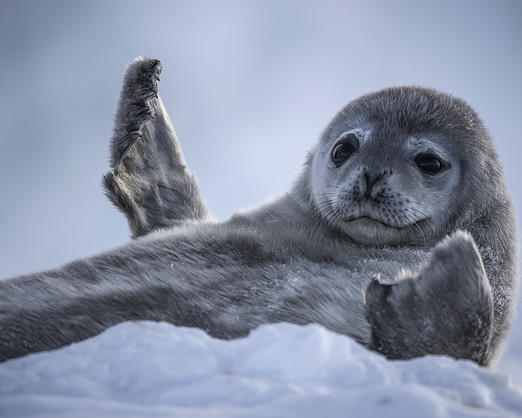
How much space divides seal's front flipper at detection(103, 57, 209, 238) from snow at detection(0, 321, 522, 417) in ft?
6.37

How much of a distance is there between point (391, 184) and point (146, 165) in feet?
5.54

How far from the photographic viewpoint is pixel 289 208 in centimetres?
381

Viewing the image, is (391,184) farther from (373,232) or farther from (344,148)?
(344,148)

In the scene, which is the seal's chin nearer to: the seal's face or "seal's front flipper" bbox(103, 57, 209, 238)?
the seal's face

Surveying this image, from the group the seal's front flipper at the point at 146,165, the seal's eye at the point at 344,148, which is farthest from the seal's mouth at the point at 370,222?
the seal's front flipper at the point at 146,165

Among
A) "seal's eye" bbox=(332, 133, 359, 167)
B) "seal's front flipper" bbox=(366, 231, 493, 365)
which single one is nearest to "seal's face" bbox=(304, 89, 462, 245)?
"seal's eye" bbox=(332, 133, 359, 167)

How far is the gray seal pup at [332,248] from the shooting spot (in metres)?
2.31

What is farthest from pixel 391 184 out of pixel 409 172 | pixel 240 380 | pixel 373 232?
pixel 240 380

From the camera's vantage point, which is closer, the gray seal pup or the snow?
the snow

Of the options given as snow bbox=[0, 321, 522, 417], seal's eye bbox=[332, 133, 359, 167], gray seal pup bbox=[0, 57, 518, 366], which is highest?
seal's eye bbox=[332, 133, 359, 167]

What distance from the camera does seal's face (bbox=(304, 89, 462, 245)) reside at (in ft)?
10.7

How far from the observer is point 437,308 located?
2.27 metres

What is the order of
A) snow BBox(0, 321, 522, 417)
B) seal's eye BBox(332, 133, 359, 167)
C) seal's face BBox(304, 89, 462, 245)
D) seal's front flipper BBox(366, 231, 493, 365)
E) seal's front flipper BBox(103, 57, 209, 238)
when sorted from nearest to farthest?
snow BBox(0, 321, 522, 417)
seal's front flipper BBox(366, 231, 493, 365)
seal's face BBox(304, 89, 462, 245)
seal's eye BBox(332, 133, 359, 167)
seal's front flipper BBox(103, 57, 209, 238)

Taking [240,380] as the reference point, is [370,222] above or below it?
above
